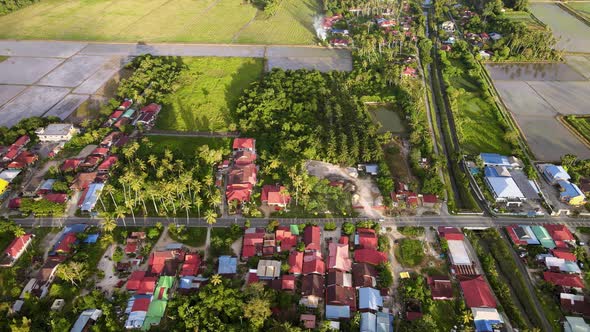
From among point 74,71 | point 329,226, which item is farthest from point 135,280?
point 74,71

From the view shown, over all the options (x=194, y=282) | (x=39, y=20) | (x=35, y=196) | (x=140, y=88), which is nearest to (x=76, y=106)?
(x=140, y=88)

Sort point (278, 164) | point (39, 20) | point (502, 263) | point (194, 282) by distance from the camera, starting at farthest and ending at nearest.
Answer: point (39, 20) → point (278, 164) → point (502, 263) → point (194, 282)

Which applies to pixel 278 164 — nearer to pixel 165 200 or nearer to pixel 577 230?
pixel 165 200

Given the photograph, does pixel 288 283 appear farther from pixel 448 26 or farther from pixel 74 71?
pixel 448 26

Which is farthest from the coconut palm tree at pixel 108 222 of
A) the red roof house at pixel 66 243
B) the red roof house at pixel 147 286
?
the red roof house at pixel 147 286

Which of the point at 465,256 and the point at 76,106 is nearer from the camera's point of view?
the point at 465,256

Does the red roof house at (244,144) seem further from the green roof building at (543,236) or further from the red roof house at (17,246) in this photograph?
the green roof building at (543,236)

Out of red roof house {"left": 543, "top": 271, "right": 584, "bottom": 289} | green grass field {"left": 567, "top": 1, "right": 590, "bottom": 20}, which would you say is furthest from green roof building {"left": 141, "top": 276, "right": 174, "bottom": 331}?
green grass field {"left": 567, "top": 1, "right": 590, "bottom": 20}
